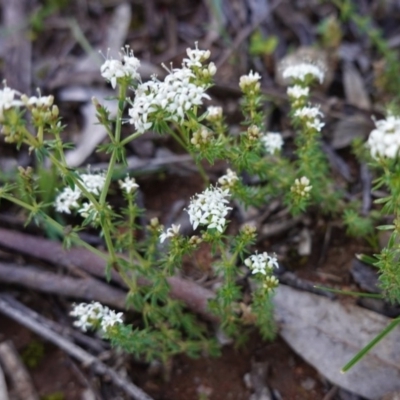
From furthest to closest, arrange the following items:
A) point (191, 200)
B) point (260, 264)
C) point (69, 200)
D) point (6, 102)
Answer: point (69, 200) → point (191, 200) → point (260, 264) → point (6, 102)

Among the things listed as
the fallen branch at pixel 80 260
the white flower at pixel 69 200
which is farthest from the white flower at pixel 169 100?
the fallen branch at pixel 80 260

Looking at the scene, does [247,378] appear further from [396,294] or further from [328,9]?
[328,9]

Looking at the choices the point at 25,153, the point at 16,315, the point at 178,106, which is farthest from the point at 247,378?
the point at 25,153

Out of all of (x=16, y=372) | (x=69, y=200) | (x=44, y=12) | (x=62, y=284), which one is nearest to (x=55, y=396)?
(x=16, y=372)

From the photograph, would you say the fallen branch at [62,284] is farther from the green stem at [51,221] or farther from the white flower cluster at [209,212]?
the white flower cluster at [209,212]

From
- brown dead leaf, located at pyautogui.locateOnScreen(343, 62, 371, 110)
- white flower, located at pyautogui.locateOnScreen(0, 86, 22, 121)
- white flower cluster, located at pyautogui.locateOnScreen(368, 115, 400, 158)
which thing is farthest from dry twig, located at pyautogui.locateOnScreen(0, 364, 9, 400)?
brown dead leaf, located at pyautogui.locateOnScreen(343, 62, 371, 110)

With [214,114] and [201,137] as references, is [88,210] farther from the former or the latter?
[214,114]
